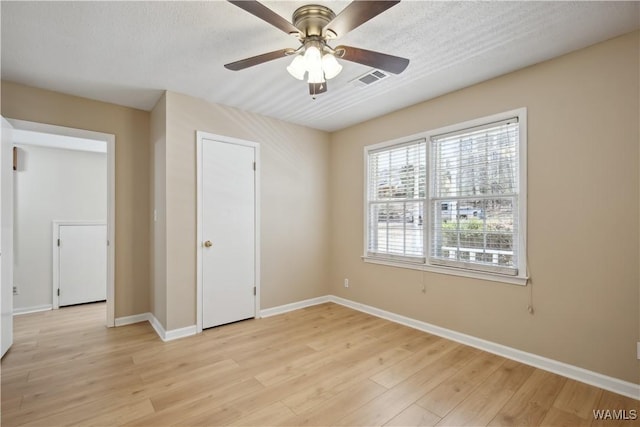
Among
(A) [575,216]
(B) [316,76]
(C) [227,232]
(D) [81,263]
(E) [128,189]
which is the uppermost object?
(B) [316,76]

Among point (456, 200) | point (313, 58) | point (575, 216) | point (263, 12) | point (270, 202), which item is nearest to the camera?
point (263, 12)

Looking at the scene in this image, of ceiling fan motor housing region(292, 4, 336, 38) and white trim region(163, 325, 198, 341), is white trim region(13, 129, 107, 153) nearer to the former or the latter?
white trim region(163, 325, 198, 341)

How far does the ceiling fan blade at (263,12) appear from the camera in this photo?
1.40 metres

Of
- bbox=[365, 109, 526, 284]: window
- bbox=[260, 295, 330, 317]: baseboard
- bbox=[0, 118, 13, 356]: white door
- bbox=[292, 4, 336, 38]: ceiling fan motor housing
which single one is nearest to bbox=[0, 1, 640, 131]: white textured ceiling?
bbox=[292, 4, 336, 38]: ceiling fan motor housing

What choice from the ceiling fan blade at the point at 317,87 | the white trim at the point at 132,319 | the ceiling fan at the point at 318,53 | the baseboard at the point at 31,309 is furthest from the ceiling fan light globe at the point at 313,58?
the baseboard at the point at 31,309

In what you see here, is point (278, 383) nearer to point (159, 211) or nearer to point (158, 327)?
point (158, 327)

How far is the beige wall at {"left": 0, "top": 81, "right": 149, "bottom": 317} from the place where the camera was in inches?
133

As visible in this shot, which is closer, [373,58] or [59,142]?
[373,58]

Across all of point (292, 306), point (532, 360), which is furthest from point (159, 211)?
point (532, 360)

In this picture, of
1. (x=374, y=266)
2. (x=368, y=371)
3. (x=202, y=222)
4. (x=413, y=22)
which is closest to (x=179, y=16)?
(x=413, y=22)

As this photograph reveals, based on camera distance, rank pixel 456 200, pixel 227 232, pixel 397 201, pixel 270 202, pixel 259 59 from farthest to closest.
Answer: pixel 270 202, pixel 397 201, pixel 227 232, pixel 456 200, pixel 259 59

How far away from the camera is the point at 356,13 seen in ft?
4.95

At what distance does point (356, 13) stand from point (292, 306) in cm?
348

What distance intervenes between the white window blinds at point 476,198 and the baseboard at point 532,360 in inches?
27.1
